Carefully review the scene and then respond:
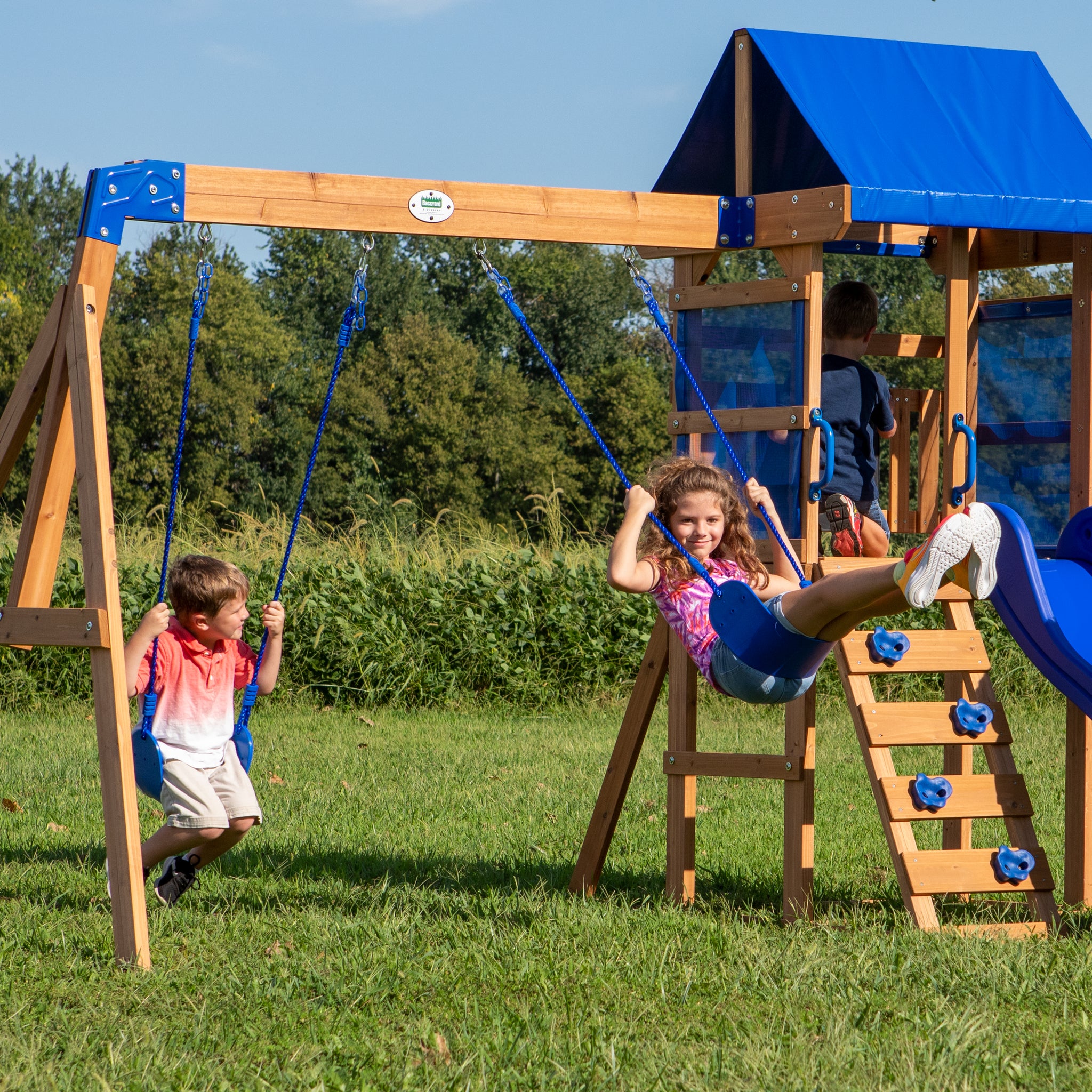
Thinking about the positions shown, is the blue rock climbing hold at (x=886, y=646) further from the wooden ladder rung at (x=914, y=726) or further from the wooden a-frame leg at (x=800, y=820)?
the wooden a-frame leg at (x=800, y=820)

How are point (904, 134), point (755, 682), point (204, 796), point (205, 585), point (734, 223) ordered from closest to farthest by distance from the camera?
point (755, 682) < point (204, 796) < point (205, 585) < point (734, 223) < point (904, 134)

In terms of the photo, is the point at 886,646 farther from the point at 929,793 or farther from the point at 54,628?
the point at 54,628

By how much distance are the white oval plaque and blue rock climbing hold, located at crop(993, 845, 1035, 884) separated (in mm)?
→ 3062

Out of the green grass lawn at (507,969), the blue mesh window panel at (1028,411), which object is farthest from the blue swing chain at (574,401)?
the blue mesh window panel at (1028,411)

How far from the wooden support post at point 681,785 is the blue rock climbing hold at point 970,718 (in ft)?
3.31

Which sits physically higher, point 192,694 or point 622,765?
point 192,694

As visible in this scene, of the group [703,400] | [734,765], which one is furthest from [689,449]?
[734,765]

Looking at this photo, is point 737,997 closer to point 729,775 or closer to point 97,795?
point 729,775

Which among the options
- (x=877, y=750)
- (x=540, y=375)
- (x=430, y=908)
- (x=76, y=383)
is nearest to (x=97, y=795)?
(x=430, y=908)

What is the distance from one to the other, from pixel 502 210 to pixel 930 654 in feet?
7.66

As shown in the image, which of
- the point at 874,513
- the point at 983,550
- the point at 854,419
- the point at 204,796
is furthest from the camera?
the point at 874,513

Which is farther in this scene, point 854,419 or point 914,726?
point 854,419

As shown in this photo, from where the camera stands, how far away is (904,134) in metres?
5.67

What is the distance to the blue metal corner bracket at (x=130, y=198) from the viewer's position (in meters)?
4.62
